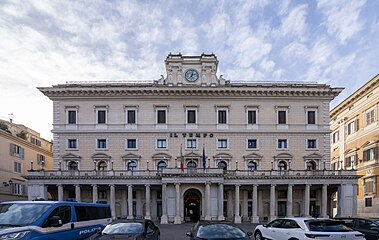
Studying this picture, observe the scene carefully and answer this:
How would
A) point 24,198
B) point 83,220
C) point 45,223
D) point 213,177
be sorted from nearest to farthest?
point 45,223
point 83,220
point 213,177
point 24,198

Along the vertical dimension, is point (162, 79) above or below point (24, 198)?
above

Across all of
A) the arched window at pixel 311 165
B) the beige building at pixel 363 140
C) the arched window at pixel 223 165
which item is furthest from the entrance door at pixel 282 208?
the beige building at pixel 363 140

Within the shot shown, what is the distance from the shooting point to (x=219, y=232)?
11.1 meters

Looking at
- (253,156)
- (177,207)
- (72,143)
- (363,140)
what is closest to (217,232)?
(177,207)

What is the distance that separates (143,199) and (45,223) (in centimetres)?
3198

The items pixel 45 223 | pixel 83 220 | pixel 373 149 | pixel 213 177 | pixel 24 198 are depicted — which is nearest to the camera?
pixel 45 223

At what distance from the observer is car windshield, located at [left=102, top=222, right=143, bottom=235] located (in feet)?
40.4

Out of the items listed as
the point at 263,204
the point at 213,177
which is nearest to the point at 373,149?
the point at 263,204

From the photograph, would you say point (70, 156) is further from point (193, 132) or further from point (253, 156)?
point (253, 156)

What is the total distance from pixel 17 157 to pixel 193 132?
2614 cm

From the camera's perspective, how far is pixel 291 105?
143ft

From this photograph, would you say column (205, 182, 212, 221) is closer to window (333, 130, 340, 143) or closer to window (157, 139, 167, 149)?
window (157, 139, 167, 149)

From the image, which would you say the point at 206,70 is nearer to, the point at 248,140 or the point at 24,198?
the point at 248,140

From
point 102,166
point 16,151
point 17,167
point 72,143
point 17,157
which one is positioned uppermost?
point 72,143
